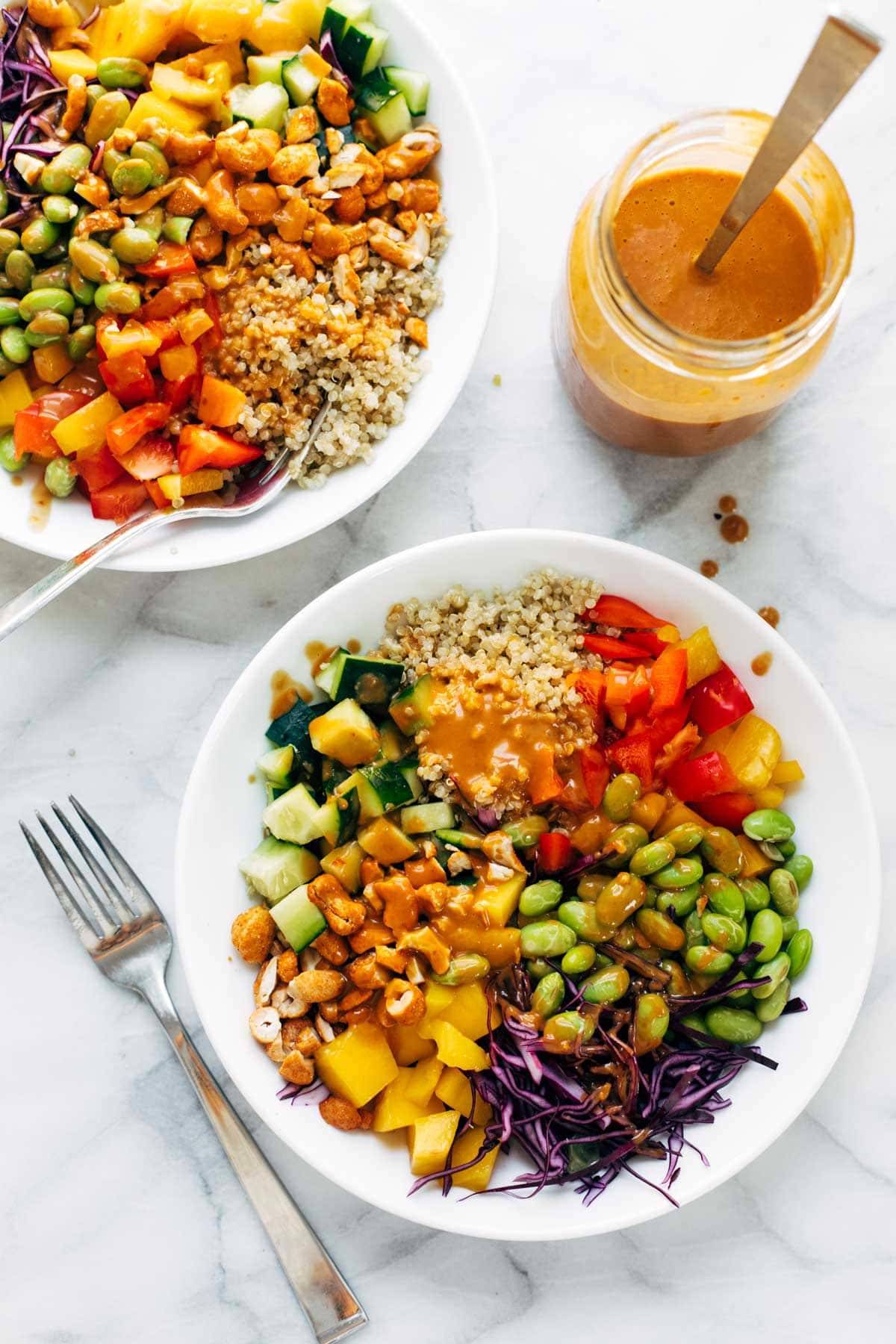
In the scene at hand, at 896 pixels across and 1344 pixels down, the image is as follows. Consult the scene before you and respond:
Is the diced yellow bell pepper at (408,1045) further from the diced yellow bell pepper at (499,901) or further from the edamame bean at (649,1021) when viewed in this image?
the edamame bean at (649,1021)

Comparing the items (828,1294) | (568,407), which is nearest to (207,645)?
(568,407)

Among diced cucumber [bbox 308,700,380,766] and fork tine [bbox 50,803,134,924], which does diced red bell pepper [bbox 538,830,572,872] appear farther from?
fork tine [bbox 50,803,134,924]

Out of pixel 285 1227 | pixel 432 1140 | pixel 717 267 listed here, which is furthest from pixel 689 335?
pixel 285 1227

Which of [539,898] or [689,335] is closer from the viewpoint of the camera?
[689,335]

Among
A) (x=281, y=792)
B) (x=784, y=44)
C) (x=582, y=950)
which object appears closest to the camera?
(x=582, y=950)

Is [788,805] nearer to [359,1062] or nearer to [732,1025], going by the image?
[732,1025]

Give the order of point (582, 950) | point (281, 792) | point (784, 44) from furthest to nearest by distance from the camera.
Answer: point (784, 44) < point (281, 792) < point (582, 950)

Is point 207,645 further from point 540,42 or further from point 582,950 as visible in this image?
point 540,42
